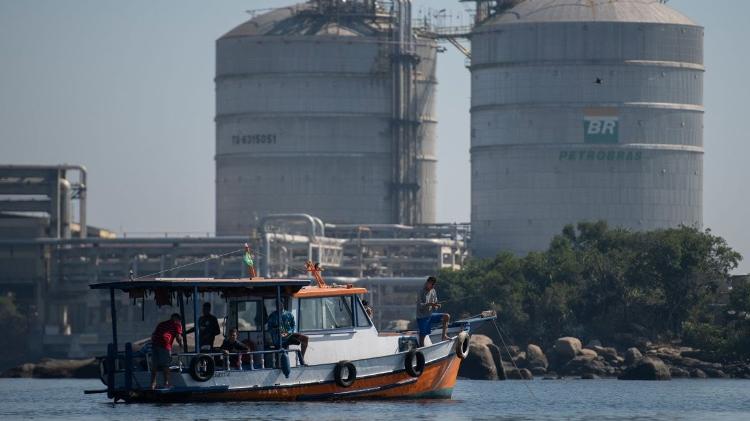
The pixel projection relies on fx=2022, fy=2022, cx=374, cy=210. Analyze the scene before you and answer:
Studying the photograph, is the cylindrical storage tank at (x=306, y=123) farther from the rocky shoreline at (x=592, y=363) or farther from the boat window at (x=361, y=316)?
the boat window at (x=361, y=316)

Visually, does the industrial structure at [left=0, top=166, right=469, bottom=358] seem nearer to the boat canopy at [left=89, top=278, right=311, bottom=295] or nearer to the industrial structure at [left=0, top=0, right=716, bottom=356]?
the industrial structure at [left=0, top=0, right=716, bottom=356]

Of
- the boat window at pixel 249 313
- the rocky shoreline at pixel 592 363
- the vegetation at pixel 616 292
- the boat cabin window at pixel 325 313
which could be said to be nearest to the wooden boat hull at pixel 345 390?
the boat cabin window at pixel 325 313

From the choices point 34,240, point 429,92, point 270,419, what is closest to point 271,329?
point 270,419

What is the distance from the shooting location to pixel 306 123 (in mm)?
133625

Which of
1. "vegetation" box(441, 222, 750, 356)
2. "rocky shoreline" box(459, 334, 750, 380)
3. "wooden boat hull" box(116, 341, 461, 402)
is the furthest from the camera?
"vegetation" box(441, 222, 750, 356)

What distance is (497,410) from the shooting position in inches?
2240

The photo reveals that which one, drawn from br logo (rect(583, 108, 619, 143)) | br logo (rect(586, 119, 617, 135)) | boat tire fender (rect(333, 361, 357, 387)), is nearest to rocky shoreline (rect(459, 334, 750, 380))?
boat tire fender (rect(333, 361, 357, 387))

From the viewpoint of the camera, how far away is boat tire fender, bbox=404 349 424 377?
5603 centimetres

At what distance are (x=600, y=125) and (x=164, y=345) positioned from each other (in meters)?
75.5

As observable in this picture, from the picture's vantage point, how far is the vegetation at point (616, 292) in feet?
332

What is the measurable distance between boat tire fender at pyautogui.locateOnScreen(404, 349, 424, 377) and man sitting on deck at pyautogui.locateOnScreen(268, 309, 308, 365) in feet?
10.8

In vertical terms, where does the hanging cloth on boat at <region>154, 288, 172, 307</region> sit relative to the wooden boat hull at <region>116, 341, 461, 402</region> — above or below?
above

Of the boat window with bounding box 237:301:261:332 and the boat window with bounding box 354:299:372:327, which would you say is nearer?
the boat window with bounding box 237:301:261:332

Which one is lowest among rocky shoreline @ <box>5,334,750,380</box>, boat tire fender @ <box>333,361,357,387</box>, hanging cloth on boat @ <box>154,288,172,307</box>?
rocky shoreline @ <box>5,334,750,380</box>
